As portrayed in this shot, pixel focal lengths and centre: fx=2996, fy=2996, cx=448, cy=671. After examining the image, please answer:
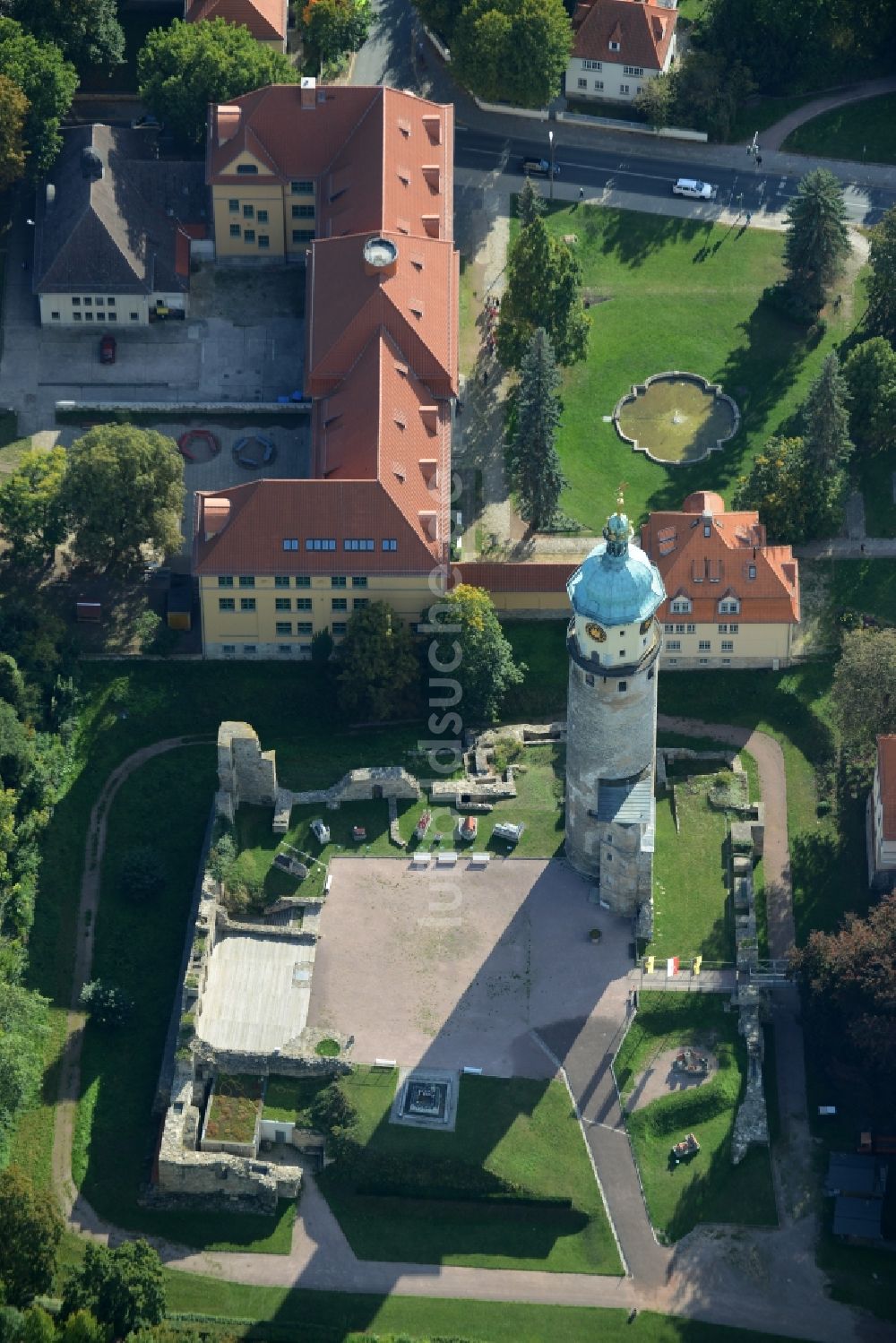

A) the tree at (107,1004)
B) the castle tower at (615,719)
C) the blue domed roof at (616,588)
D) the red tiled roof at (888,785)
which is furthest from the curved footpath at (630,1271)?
the blue domed roof at (616,588)

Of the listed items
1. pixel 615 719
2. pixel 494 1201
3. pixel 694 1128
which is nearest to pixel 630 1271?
pixel 494 1201

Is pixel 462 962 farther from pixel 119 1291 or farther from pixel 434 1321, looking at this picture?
pixel 119 1291

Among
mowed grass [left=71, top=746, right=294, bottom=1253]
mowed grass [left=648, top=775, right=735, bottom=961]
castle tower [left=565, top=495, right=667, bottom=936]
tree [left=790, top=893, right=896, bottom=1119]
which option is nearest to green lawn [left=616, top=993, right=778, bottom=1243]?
mowed grass [left=648, top=775, right=735, bottom=961]

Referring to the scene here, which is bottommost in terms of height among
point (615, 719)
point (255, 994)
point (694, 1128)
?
point (694, 1128)

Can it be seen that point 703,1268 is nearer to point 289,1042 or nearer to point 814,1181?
point 814,1181

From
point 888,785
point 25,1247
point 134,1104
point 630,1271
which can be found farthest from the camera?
point 888,785

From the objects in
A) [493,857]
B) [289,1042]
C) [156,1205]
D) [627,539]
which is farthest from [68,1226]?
[627,539]
